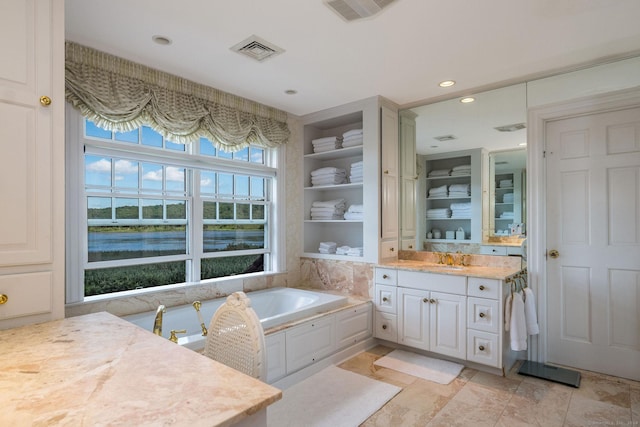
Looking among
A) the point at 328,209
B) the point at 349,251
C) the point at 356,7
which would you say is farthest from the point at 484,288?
the point at 356,7

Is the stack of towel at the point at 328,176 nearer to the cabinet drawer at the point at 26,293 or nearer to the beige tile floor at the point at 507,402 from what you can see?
the beige tile floor at the point at 507,402

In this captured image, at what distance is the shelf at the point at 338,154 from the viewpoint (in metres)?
3.83

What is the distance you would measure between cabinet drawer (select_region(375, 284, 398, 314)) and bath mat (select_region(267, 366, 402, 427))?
754 mm

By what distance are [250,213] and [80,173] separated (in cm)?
162

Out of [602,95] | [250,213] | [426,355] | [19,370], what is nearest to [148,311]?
[250,213]

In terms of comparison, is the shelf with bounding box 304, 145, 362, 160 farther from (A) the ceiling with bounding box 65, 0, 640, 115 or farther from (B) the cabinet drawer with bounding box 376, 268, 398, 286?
(B) the cabinet drawer with bounding box 376, 268, 398, 286

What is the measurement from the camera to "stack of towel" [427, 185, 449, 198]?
3603 mm

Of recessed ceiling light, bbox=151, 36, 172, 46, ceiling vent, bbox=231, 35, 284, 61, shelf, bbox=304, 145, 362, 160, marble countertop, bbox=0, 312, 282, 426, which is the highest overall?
recessed ceiling light, bbox=151, 36, 172, 46

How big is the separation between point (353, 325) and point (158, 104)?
2509 mm

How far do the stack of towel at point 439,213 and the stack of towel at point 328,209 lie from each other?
38.4 inches

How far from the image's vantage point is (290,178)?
4.07 m

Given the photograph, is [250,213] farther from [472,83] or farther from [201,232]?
[472,83]

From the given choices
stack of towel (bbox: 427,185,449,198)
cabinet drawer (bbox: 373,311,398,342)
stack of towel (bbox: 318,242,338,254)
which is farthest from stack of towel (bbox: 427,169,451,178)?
cabinet drawer (bbox: 373,311,398,342)

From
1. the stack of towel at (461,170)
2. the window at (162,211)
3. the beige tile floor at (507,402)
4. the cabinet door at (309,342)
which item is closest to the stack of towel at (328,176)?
the window at (162,211)
